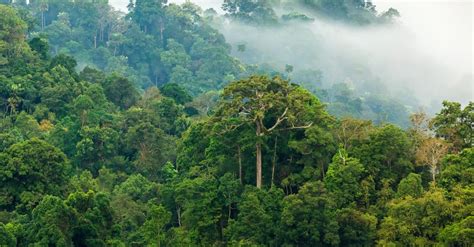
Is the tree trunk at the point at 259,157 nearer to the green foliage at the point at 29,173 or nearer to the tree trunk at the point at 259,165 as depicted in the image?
the tree trunk at the point at 259,165

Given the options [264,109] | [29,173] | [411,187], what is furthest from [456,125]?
[29,173]

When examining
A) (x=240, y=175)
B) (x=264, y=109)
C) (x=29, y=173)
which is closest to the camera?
(x=264, y=109)

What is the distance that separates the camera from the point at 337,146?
29672mm

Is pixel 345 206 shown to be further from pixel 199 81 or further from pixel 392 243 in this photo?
pixel 199 81

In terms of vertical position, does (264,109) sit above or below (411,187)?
above

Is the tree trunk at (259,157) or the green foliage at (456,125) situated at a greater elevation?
the green foliage at (456,125)

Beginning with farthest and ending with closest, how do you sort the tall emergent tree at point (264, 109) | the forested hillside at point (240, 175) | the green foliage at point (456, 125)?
the tall emergent tree at point (264, 109), the green foliage at point (456, 125), the forested hillside at point (240, 175)

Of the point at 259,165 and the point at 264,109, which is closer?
the point at 264,109

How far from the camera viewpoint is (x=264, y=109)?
2894 centimetres

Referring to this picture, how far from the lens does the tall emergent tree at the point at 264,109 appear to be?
95.5 ft

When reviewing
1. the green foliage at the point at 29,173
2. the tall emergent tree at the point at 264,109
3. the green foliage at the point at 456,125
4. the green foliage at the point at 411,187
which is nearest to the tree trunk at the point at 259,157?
the tall emergent tree at the point at 264,109

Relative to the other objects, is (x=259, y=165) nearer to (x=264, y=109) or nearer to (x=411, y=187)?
(x=264, y=109)

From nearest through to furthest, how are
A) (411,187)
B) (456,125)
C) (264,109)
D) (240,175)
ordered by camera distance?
(411,187)
(264,109)
(456,125)
(240,175)

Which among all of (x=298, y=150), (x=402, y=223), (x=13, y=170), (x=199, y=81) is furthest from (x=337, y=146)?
(x=199, y=81)
